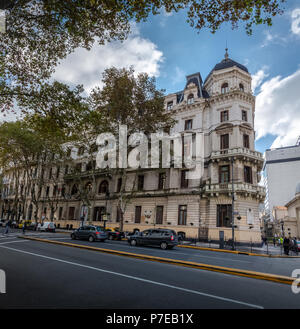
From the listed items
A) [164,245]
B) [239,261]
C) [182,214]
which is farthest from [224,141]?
[239,261]

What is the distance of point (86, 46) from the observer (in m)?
10.5

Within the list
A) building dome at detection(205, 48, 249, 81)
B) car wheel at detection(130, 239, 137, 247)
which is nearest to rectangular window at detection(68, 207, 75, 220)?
car wheel at detection(130, 239, 137, 247)

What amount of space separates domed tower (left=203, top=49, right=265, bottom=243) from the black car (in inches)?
350

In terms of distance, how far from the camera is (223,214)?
26.4 metres

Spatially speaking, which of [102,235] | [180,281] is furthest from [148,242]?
[180,281]

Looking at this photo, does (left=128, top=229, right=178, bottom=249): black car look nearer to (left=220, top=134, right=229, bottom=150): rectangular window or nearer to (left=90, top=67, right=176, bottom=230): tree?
(left=90, top=67, right=176, bottom=230): tree

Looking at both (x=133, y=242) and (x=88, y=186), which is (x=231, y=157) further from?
(x=88, y=186)

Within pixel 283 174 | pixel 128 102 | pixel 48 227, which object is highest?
pixel 283 174

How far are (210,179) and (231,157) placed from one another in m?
3.77

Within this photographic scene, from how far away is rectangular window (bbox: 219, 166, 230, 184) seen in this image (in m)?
27.5

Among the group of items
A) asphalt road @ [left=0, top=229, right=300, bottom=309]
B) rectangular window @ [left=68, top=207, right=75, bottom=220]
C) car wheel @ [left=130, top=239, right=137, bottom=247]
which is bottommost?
car wheel @ [left=130, top=239, right=137, bottom=247]
